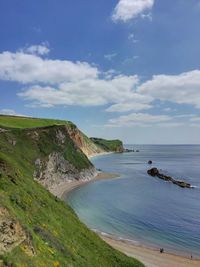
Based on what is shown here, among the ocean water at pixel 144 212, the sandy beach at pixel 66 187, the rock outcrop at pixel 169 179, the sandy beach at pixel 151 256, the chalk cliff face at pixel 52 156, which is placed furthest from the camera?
the rock outcrop at pixel 169 179

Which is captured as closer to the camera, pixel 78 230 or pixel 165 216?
pixel 78 230

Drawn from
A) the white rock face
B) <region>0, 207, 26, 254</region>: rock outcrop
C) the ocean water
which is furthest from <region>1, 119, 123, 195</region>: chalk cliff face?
<region>0, 207, 26, 254</region>: rock outcrop

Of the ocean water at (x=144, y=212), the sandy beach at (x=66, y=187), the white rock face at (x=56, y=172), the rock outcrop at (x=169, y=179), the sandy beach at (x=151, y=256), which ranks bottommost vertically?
the sandy beach at (x=151, y=256)

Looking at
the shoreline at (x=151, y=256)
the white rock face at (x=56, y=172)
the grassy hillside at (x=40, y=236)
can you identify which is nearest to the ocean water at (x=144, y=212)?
the shoreline at (x=151, y=256)

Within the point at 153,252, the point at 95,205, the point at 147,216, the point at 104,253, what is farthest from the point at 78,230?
the point at 95,205

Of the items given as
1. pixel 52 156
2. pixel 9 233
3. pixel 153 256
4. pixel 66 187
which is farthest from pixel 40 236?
pixel 52 156

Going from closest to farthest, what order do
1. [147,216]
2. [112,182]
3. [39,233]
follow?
[39,233] < [147,216] < [112,182]

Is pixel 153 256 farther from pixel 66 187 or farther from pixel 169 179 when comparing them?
pixel 169 179

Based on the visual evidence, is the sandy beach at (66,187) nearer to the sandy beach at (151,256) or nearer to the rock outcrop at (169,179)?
the rock outcrop at (169,179)

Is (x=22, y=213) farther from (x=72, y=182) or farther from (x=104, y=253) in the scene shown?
(x=72, y=182)

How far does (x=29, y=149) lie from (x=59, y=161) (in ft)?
42.4

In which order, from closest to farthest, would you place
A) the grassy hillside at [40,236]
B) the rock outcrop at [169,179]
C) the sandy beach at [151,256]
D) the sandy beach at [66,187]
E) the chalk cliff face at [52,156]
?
the grassy hillside at [40,236], the sandy beach at [151,256], the sandy beach at [66,187], the chalk cliff face at [52,156], the rock outcrop at [169,179]

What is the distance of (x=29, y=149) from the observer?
3408 inches

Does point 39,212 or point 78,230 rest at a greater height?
point 39,212
